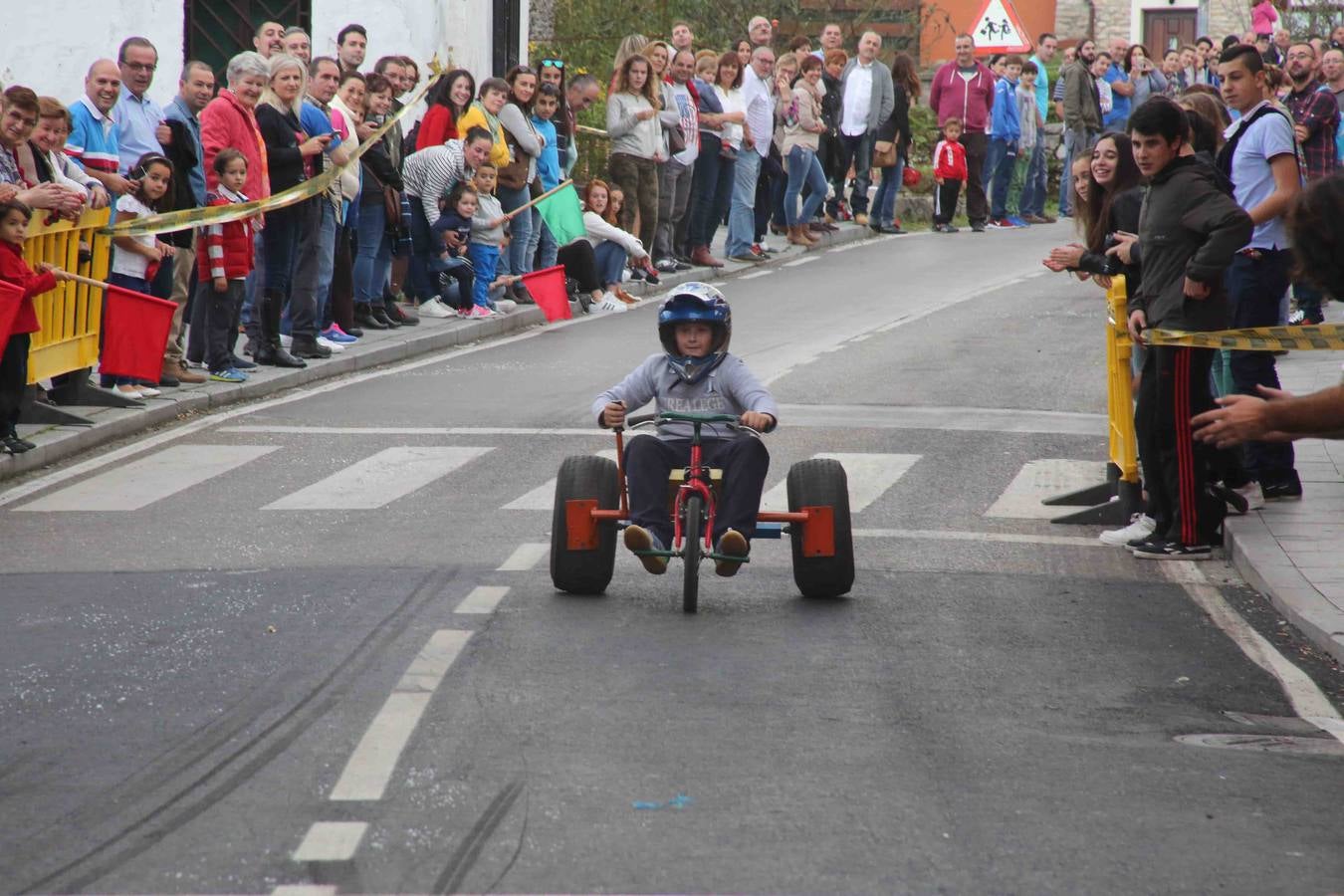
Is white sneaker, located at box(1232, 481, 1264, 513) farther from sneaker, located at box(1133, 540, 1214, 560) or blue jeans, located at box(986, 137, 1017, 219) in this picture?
blue jeans, located at box(986, 137, 1017, 219)

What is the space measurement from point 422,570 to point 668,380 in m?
1.39

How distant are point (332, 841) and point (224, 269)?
9.92m

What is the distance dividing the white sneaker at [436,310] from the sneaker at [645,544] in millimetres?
11124

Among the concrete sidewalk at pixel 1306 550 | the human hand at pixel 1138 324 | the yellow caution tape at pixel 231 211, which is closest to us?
the concrete sidewalk at pixel 1306 550

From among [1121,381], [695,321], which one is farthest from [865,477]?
[695,321]

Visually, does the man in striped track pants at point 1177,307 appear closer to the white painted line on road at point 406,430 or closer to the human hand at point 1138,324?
the human hand at point 1138,324

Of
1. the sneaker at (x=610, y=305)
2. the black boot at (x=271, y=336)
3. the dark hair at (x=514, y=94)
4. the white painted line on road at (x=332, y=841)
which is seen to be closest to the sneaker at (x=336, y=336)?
the black boot at (x=271, y=336)

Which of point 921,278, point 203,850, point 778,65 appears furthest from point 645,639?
point 778,65

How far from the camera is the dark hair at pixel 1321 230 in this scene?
5.55 meters

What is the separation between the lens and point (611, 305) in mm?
21359

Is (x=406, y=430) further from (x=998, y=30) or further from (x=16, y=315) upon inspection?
(x=998, y=30)

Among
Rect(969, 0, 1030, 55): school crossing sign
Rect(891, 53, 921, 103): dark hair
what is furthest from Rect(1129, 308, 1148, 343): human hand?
Rect(969, 0, 1030, 55): school crossing sign

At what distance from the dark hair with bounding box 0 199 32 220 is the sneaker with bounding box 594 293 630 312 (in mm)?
9418

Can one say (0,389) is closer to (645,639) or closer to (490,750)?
(645,639)
